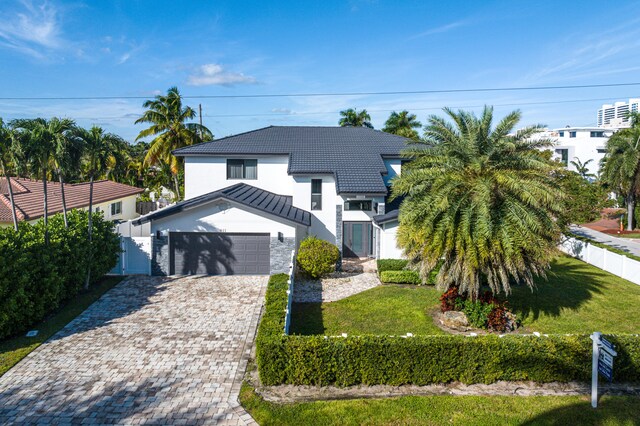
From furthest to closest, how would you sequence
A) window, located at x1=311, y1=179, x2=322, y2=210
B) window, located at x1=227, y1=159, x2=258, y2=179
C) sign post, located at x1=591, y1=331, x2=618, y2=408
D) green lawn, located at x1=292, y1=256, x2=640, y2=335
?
window, located at x1=227, y1=159, x2=258, y2=179 → window, located at x1=311, y1=179, x2=322, y2=210 → green lawn, located at x1=292, y1=256, x2=640, y2=335 → sign post, located at x1=591, y1=331, x2=618, y2=408

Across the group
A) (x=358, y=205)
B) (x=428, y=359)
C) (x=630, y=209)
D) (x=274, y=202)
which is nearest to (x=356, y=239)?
(x=358, y=205)

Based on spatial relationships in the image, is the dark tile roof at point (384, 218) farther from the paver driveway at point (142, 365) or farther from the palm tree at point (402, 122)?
the palm tree at point (402, 122)

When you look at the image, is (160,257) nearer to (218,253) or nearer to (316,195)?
(218,253)

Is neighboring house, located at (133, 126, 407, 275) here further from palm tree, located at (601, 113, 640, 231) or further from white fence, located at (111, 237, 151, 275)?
palm tree, located at (601, 113, 640, 231)

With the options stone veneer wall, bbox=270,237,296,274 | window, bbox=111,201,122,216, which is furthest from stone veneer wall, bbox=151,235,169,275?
window, bbox=111,201,122,216

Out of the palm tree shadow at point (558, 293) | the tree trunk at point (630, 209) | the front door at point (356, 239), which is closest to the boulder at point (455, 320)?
the palm tree shadow at point (558, 293)

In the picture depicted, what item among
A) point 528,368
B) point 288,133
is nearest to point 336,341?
point 528,368
